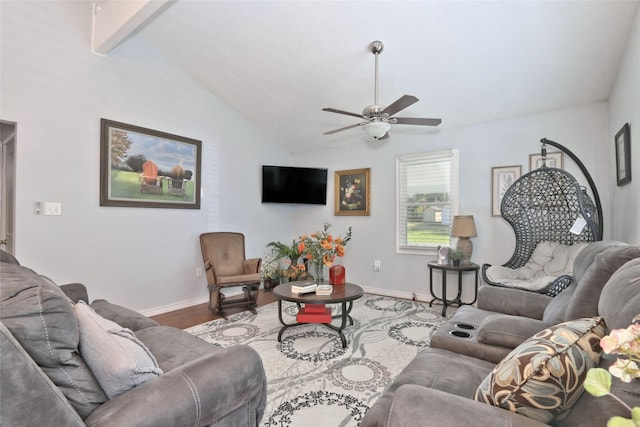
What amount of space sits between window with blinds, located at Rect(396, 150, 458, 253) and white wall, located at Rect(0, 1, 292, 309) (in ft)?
8.77

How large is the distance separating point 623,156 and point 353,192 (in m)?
3.30

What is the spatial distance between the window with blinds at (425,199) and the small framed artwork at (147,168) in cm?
298

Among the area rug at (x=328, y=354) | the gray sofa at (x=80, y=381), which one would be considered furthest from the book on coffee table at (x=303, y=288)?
the gray sofa at (x=80, y=381)

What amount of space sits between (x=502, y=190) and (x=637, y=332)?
384 cm

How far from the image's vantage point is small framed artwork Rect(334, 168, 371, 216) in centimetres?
505

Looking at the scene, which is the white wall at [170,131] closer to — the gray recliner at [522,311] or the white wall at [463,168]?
the white wall at [463,168]

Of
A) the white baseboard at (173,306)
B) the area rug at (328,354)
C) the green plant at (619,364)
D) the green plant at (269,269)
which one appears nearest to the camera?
the green plant at (619,364)

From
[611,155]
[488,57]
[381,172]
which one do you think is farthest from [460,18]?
[381,172]

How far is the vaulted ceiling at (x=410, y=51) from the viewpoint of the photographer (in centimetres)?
260

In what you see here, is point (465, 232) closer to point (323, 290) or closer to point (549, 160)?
point (549, 160)

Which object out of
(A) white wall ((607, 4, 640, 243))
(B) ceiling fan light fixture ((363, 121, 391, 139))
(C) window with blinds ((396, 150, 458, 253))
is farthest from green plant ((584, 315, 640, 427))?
(C) window with blinds ((396, 150, 458, 253))

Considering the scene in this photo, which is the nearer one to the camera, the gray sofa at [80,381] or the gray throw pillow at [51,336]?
the gray sofa at [80,381]

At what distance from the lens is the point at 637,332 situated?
1.67ft

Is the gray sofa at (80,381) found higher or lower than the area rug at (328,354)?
higher
